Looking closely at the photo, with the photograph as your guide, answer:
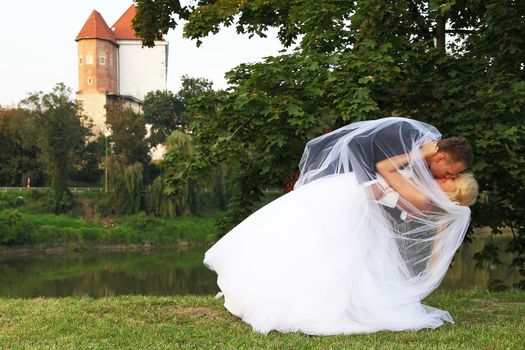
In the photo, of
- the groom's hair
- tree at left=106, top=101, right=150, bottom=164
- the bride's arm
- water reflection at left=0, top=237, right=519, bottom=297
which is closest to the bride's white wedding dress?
the bride's arm

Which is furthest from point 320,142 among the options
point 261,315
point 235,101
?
point 235,101

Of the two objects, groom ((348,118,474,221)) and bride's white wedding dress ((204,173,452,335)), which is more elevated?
groom ((348,118,474,221))

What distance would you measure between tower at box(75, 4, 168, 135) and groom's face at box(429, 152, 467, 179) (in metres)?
56.8

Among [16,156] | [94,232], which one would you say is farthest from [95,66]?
[94,232]

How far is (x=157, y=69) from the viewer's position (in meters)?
68.9

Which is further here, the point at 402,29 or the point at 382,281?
the point at 402,29

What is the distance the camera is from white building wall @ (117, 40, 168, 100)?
68.6 meters

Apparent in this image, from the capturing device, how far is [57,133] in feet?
149

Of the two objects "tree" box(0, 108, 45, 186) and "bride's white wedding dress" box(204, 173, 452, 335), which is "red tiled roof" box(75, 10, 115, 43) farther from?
"bride's white wedding dress" box(204, 173, 452, 335)

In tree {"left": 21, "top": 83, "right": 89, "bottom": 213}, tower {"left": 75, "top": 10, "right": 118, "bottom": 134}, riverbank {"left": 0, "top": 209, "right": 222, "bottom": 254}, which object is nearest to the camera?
riverbank {"left": 0, "top": 209, "right": 222, "bottom": 254}

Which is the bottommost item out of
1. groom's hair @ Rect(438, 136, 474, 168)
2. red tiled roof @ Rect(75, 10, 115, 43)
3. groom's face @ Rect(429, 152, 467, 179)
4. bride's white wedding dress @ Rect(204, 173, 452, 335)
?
bride's white wedding dress @ Rect(204, 173, 452, 335)

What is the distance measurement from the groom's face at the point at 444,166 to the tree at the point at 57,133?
3988 centimetres

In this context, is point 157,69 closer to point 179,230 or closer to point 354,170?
point 179,230

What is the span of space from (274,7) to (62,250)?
2992cm
